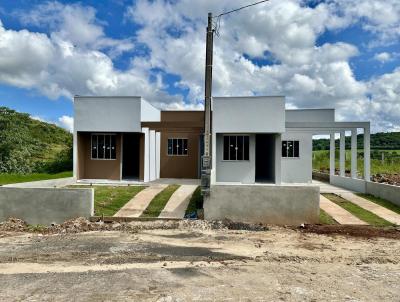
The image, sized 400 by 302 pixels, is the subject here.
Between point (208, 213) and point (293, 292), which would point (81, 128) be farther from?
point (293, 292)

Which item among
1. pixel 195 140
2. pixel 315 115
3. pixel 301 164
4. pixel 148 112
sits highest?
pixel 315 115

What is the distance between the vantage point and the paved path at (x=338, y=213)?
450 inches

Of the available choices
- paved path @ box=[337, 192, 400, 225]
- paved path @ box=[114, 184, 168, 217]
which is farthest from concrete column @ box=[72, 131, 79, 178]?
paved path @ box=[337, 192, 400, 225]

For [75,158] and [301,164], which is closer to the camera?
[75,158]

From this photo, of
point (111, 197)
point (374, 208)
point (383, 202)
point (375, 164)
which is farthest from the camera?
point (375, 164)

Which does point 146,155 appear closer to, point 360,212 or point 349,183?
point 349,183

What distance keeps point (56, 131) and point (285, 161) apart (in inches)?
1204

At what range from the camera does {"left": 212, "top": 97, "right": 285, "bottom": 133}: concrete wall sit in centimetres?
1759

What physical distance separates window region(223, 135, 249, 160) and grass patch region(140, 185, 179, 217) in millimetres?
3715

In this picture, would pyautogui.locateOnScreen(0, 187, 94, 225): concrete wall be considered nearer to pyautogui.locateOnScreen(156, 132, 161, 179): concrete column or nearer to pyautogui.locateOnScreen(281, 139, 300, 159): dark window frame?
pyautogui.locateOnScreen(156, 132, 161, 179): concrete column

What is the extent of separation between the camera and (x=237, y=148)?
18.6 metres

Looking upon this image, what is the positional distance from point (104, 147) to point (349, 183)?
12596mm

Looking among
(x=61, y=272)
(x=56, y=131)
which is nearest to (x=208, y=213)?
(x=61, y=272)

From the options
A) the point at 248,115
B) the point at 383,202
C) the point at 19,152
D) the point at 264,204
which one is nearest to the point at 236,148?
the point at 248,115
